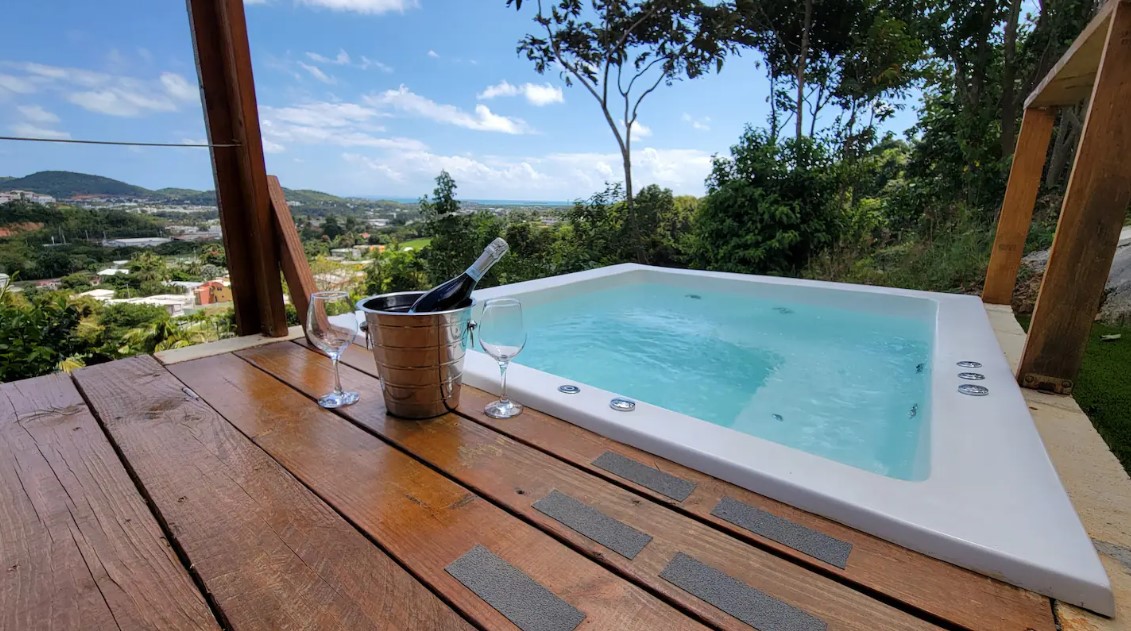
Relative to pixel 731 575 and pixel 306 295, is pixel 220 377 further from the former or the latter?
pixel 731 575

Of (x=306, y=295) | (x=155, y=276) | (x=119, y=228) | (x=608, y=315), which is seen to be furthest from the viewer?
(x=608, y=315)

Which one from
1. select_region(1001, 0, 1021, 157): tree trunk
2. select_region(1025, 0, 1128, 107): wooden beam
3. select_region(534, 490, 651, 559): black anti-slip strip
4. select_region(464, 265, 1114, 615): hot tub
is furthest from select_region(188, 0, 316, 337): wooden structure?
select_region(1001, 0, 1021, 157): tree trunk

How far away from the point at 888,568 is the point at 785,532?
0.15 m

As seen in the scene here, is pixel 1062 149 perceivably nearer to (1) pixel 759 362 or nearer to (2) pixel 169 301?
(1) pixel 759 362

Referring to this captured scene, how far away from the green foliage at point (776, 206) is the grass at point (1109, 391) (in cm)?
235

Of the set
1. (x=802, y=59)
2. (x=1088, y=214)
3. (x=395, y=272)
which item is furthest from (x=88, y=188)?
(x=802, y=59)

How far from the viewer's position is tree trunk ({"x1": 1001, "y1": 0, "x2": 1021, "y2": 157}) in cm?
503

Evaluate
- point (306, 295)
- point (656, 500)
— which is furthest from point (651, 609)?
point (306, 295)

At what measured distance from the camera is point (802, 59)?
20.9 ft

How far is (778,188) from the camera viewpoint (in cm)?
507

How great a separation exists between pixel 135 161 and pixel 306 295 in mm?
843

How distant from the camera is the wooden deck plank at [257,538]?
0.69 meters

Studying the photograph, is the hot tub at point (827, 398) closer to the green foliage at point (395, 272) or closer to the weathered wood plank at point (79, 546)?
the weathered wood plank at point (79, 546)

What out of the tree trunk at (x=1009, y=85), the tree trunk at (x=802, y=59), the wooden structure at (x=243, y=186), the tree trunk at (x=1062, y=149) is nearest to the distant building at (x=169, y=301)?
the wooden structure at (x=243, y=186)
